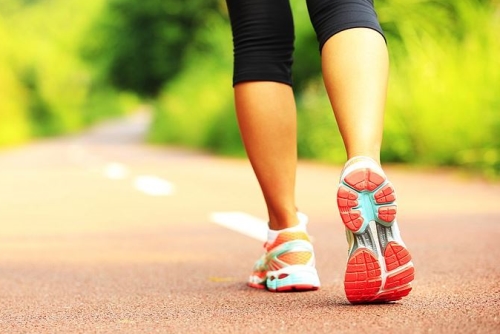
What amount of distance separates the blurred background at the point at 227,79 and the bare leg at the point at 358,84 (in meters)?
5.68

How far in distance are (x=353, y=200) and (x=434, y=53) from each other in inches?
325

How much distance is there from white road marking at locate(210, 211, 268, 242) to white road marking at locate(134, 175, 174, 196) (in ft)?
6.74

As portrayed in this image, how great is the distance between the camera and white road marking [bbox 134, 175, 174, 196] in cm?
774

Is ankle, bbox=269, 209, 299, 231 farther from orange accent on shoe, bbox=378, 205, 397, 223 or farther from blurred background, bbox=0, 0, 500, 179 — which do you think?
blurred background, bbox=0, 0, 500, 179

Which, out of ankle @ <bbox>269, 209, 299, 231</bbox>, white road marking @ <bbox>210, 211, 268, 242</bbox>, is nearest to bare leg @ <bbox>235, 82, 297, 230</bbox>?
ankle @ <bbox>269, 209, 299, 231</bbox>

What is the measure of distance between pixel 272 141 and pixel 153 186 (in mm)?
5871

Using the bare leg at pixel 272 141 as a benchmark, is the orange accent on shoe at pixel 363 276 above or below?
below

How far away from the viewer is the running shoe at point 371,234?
213 cm

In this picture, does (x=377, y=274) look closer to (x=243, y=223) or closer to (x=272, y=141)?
(x=272, y=141)

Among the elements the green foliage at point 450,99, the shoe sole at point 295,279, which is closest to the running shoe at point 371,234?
the shoe sole at point 295,279

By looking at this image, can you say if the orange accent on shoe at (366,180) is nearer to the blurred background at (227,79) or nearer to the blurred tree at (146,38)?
the blurred background at (227,79)

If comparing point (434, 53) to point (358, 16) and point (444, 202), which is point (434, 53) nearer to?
point (444, 202)

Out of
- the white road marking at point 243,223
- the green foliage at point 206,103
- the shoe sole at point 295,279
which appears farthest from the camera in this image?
the green foliage at point 206,103

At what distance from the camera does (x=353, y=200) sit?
2.13 m
